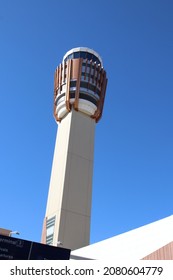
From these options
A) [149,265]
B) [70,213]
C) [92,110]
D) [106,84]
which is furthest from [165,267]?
[106,84]

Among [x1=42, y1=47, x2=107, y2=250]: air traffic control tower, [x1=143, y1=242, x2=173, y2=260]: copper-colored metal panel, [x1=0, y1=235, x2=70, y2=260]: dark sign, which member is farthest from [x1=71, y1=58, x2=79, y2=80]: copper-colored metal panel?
[x1=0, y1=235, x2=70, y2=260]: dark sign

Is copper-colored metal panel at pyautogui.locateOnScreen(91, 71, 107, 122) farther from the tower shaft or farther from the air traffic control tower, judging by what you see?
the tower shaft

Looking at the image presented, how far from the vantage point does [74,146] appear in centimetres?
4569

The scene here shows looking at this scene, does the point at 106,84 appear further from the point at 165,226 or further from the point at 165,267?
the point at 165,267

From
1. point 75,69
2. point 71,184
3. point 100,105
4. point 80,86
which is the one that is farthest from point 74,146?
point 75,69

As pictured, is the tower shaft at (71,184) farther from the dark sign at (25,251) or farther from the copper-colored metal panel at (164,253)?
the dark sign at (25,251)

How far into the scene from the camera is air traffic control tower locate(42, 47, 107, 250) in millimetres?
40156

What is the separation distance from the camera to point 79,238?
131ft

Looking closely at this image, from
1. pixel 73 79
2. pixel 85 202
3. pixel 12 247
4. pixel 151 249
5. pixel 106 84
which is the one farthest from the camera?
pixel 106 84

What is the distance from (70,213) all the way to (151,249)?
22268 mm

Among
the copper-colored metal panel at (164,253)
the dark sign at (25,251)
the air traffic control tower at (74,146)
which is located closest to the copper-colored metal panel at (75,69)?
the air traffic control tower at (74,146)

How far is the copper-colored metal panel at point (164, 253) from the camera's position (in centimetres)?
1819

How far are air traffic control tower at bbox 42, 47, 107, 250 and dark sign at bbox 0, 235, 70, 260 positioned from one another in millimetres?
25272

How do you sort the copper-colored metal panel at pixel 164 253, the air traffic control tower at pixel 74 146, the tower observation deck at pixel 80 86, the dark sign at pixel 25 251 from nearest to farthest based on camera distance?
1. the dark sign at pixel 25 251
2. the copper-colored metal panel at pixel 164 253
3. the air traffic control tower at pixel 74 146
4. the tower observation deck at pixel 80 86
